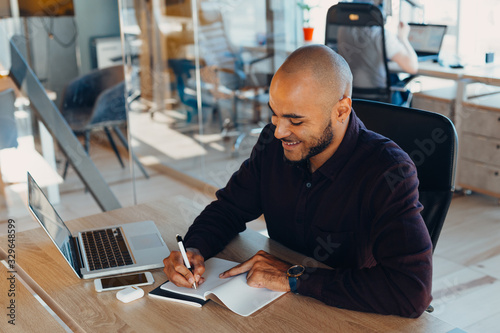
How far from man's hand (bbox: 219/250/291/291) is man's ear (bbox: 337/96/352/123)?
394 mm

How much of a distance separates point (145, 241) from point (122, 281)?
24 cm

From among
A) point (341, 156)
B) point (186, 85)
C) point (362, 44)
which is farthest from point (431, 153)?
point (186, 85)

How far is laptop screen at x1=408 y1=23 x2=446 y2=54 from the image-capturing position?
14.4 ft

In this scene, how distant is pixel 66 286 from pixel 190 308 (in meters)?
0.34

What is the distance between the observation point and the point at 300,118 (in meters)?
1.49

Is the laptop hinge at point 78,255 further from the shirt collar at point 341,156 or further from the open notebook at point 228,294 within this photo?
the shirt collar at point 341,156

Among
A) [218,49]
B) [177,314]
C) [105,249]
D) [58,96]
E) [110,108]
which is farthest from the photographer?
[218,49]

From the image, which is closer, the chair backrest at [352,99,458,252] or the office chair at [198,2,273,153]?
the chair backrest at [352,99,458,252]

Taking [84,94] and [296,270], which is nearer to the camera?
[296,270]

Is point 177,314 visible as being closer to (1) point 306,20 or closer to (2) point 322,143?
(2) point 322,143

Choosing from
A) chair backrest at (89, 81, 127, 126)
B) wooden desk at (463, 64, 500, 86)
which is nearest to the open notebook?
wooden desk at (463, 64, 500, 86)

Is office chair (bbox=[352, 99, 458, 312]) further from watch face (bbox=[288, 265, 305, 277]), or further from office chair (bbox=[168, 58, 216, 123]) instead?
office chair (bbox=[168, 58, 216, 123])

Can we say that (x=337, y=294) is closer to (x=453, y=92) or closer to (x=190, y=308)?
(x=190, y=308)

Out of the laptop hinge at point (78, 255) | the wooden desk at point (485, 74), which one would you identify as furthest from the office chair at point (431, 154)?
the wooden desk at point (485, 74)
